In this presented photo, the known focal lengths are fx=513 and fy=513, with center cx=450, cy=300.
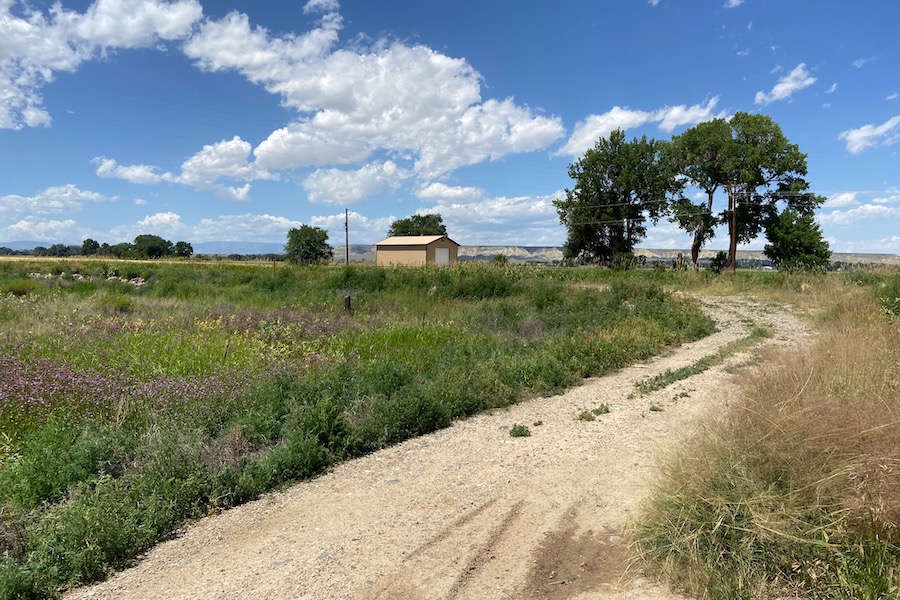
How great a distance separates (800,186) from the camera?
46.2 metres

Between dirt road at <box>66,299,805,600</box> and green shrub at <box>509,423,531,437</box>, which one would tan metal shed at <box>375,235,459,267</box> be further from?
dirt road at <box>66,299,805,600</box>

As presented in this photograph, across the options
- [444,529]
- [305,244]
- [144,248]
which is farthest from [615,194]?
[144,248]

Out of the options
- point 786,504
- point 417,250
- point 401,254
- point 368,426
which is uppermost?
point 417,250

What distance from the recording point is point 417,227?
298ft

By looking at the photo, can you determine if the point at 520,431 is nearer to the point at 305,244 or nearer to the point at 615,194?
the point at 615,194

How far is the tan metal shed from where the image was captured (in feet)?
181

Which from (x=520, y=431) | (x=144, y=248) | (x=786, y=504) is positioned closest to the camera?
(x=786, y=504)

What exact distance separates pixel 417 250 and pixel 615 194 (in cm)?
2125

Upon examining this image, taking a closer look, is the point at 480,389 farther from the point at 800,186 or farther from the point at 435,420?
the point at 800,186

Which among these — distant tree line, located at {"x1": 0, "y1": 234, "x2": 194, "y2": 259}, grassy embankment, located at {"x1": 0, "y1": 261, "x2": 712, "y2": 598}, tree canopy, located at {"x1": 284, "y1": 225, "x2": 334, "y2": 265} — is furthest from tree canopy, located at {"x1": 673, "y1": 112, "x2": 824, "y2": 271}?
distant tree line, located at {"x1": 0, "y1": 234, "x2": 194, "y2": 259}

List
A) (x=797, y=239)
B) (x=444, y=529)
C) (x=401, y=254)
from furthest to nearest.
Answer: (x=401, y=254) → (x=797, y=239) → (x=444, y=529)

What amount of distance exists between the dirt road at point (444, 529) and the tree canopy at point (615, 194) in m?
48.6

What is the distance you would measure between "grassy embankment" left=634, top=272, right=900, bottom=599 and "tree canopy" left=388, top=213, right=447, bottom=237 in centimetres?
8718

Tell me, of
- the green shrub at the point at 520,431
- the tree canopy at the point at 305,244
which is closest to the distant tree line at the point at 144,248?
the tree canopy at the point at 305,244
